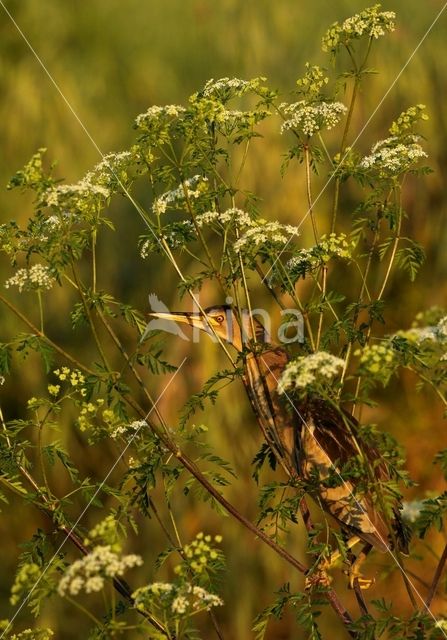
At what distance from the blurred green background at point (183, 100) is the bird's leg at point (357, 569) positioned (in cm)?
82

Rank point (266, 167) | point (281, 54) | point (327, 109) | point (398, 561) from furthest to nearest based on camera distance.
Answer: point (281, 54)
point (266, 167)
point (327, 109)
point (398, 561)

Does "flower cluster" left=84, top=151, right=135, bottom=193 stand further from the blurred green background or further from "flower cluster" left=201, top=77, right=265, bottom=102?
the blurred green background

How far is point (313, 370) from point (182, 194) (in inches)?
27.3

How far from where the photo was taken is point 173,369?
9.70 ft

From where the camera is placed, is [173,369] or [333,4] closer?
[173,369]

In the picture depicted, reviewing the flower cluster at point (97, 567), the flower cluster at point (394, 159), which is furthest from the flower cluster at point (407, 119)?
the flower cluster at point (97, 567)

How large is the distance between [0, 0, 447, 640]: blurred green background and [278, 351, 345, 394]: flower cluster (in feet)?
5.76

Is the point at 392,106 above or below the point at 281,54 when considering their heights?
below

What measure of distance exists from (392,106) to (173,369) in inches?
86.0

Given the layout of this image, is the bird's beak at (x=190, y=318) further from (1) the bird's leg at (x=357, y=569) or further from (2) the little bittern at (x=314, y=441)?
(1) the bird's leg at (x=357, y=569)

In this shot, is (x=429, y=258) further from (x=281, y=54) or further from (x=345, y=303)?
(x=281, y=54)

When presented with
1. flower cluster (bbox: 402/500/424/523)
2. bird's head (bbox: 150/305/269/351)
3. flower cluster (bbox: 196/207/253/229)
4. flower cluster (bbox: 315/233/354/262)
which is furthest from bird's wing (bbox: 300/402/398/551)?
flower cluster (bbox: 196/207/253/229)

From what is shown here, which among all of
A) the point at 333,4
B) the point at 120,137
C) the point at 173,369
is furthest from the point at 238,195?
the point at 173,369

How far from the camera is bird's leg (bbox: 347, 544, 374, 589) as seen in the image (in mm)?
3379
